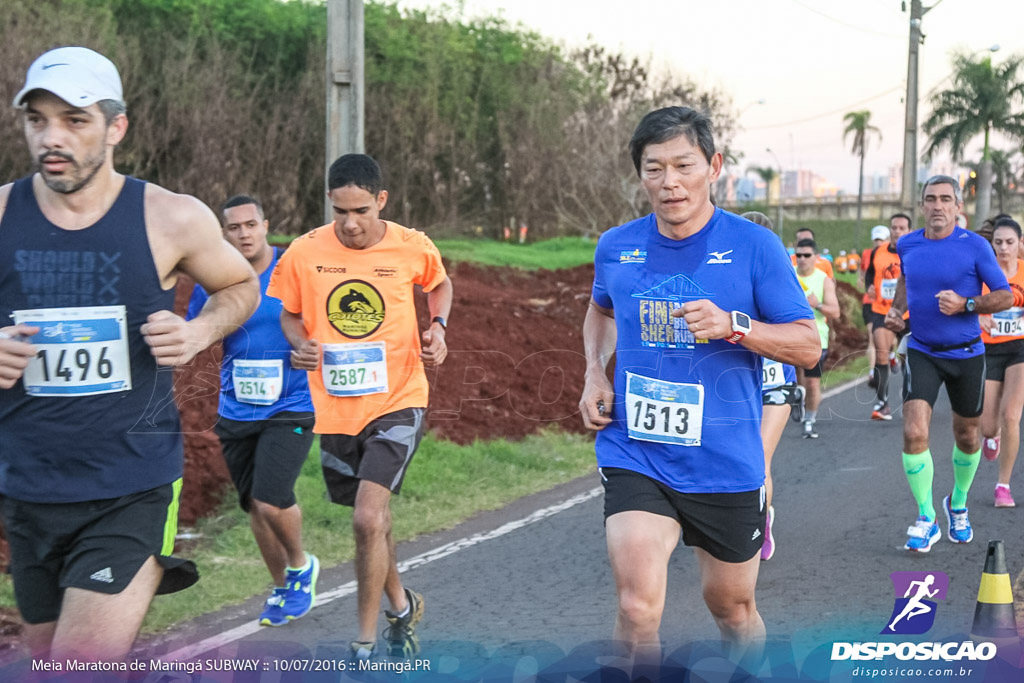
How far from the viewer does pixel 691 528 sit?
4023mm

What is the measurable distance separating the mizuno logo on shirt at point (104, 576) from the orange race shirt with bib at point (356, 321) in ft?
7.33

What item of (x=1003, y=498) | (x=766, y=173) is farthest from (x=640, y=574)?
(x=766, y=173)

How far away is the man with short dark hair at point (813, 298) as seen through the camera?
11.1m

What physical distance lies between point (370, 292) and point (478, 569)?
209 cm

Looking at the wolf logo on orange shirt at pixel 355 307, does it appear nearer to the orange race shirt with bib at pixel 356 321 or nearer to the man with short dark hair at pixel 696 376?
the orange race shirt with bib at pixel 356 321

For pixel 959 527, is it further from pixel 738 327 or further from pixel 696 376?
pixel 738 327

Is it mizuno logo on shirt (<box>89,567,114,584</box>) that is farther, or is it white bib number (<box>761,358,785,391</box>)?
white bib number (<box>761,358,785,391</box>)

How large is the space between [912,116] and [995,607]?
2427 centimetres

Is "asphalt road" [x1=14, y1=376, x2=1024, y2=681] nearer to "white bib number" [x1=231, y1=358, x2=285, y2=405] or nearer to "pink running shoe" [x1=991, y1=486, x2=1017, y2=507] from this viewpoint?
"pink running shoe" [x1=991, y1=486, x2=1017, y2=507]

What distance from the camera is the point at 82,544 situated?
11.2 feet

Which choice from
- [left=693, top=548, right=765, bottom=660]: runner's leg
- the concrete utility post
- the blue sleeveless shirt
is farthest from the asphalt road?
the concrete utility post

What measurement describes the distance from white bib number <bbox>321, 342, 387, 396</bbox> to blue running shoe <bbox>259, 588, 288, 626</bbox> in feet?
3.78

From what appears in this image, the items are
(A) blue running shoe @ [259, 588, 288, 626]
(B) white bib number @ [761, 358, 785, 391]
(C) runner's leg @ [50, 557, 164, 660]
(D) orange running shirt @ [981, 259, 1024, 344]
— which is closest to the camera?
(C) runner's leg @ [50, 557, 164, 660]

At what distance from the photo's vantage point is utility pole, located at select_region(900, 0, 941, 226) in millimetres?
26750
